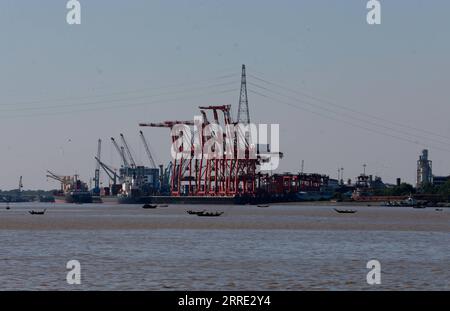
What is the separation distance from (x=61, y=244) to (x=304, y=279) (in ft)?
125

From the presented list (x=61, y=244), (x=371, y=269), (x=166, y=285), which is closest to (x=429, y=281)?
(x=371, y=269)

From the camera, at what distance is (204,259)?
6925 centimetres

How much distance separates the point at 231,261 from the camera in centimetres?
6738
